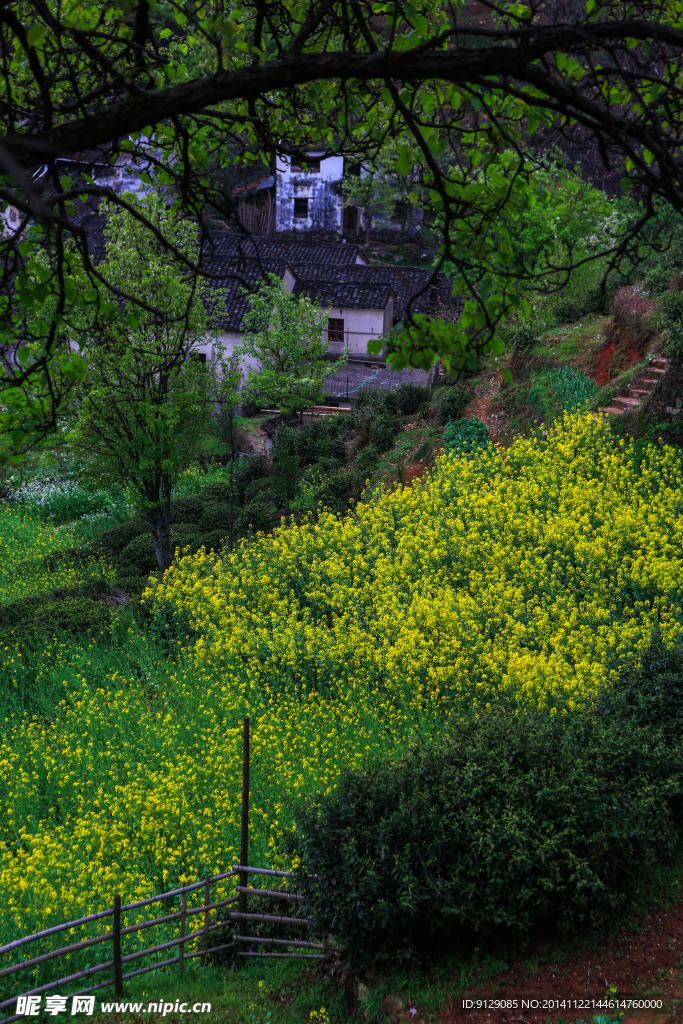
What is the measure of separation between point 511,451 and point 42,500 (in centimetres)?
1440

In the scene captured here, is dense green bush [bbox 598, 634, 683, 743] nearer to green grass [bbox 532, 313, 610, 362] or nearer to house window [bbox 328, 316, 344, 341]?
green grass [bbox 532, 313, 610, 362]

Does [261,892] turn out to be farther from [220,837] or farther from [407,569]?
[407,569]

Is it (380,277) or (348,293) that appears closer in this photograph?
(348,293)

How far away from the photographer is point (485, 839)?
500 centimetres

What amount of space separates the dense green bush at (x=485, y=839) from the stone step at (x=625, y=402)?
32.4ft

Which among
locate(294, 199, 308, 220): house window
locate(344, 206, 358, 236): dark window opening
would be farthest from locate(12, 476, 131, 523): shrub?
locate(344, 206, 358, 236): dark window opening

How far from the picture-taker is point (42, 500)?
22547 millimetres

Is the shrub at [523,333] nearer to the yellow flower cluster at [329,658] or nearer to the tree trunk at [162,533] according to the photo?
the yellow flower cluster at [329,658]

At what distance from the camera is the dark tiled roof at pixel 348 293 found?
31859 millimetres

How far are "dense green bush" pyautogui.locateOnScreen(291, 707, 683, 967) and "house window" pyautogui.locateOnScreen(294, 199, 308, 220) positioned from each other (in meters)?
43.9

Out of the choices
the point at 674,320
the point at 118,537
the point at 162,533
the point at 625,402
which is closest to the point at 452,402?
the point at 625,402

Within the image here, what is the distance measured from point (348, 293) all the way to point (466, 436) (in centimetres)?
1712

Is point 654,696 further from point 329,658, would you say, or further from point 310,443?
point 310,443

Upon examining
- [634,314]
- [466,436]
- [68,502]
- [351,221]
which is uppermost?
[351,221]
